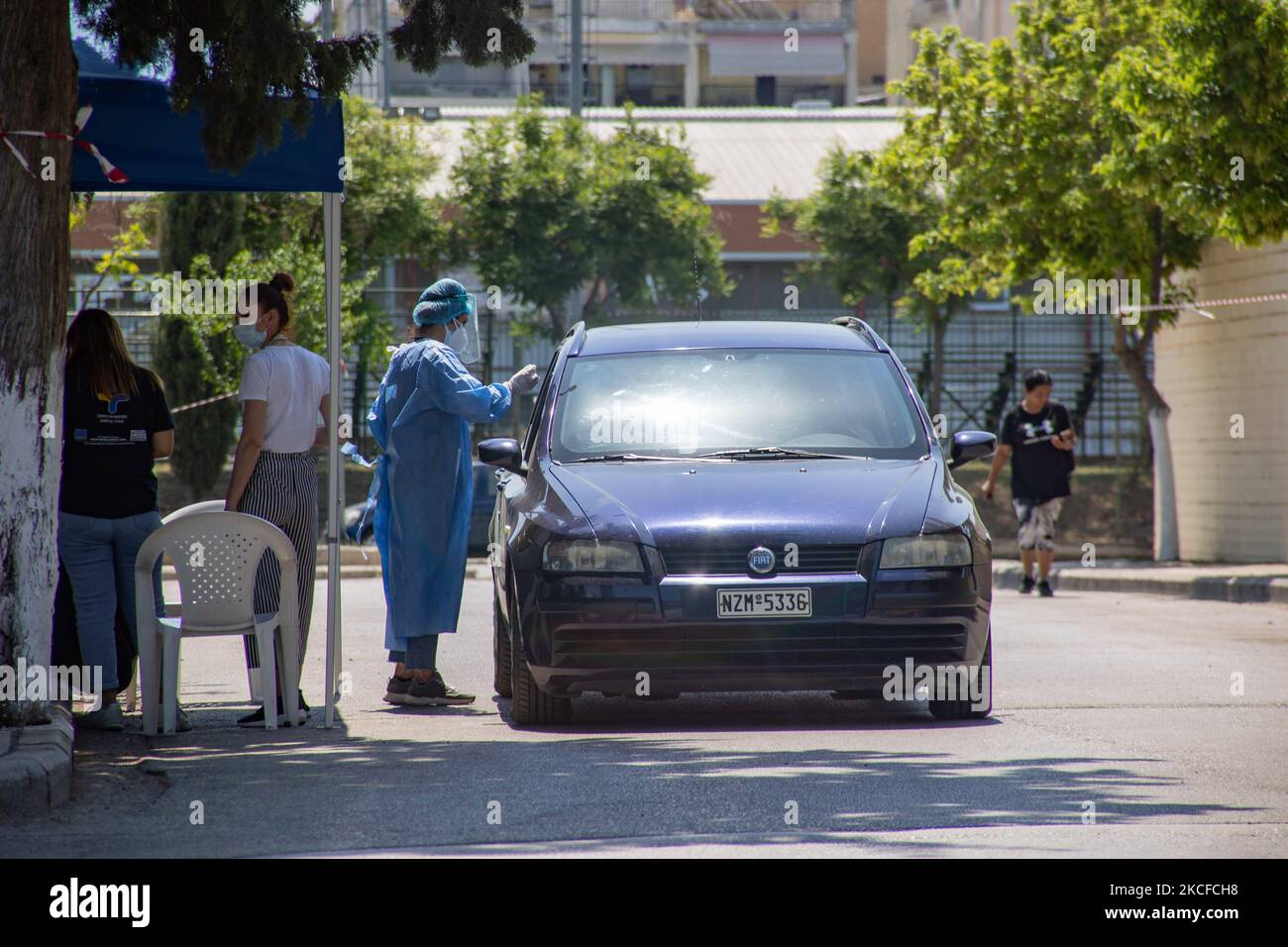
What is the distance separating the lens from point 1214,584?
19234mm

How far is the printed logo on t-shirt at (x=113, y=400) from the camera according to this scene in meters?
9.02

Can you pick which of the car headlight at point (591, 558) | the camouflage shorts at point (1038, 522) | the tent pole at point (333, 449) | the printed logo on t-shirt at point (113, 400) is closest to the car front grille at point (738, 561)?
the car headlight at point (591, 558)

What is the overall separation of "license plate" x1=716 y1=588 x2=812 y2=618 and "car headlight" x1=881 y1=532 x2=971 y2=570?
16.7 inches

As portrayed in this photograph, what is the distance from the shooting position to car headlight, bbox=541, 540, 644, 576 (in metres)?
8.37

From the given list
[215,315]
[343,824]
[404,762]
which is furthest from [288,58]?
[215,315]

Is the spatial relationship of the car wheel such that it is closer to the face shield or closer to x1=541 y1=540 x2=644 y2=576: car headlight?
x1=541 y1=540 x2=644 y2=576: car headlight

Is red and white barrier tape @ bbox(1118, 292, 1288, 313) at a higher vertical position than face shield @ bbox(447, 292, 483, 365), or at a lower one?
higher

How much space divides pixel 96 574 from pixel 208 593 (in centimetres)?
54

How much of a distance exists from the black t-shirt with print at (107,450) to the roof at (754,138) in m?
35.4

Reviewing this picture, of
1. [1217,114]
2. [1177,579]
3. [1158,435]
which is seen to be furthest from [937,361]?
[1217,114]

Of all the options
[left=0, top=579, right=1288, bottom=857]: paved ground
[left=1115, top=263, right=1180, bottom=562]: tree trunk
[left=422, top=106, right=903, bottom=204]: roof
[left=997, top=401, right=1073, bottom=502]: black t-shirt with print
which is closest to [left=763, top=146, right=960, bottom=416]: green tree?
[left=422, top=106, right=903, bottom=204]: roof

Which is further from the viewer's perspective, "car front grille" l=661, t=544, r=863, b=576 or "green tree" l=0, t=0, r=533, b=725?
"car front grille" l=661, t=544, r=863, b=576

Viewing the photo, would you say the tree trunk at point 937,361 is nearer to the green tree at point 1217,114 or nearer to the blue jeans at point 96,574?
the green tree at point 1217,114

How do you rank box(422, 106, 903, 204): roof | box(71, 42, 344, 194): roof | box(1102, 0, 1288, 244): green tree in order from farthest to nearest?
1. box(422, 106, 903, 204): roof
2. box(1102, 0, 1288, 244): green tree
3. box(71, 42, 344, 194): roof
